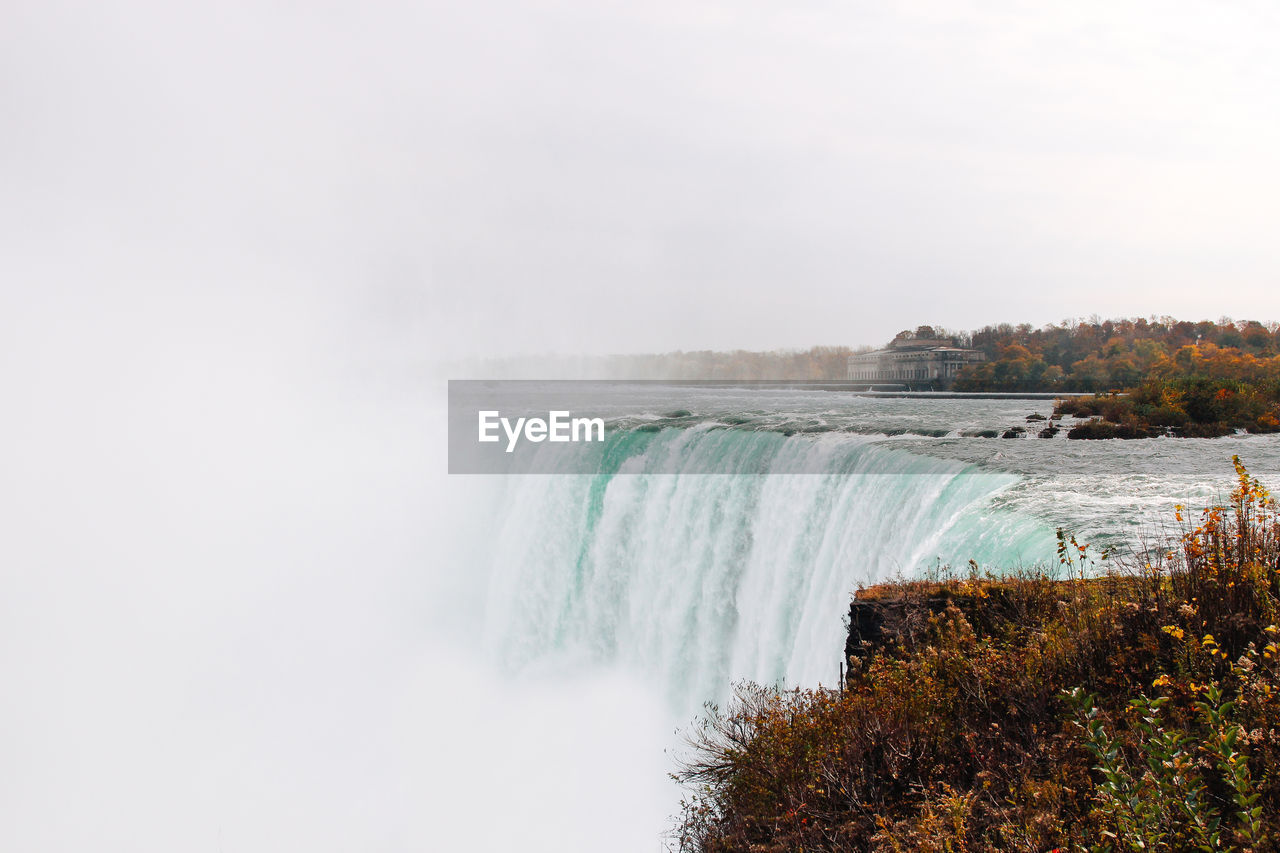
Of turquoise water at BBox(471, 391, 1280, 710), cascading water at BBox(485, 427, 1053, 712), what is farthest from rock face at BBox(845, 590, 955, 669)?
cascading water at BBox(485, 427, 1053, 712)

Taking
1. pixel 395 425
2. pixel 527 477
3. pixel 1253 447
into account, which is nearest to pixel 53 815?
pixel 527 477

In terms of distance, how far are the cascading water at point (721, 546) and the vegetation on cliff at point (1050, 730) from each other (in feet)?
12.1

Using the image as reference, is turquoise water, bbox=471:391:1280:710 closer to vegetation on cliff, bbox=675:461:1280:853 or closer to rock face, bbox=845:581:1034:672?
rock face, bbox=845:581:1034:672

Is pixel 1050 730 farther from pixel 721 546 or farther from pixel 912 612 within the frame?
pixel 721 546

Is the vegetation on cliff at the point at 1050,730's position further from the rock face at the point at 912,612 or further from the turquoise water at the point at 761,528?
the turquoise water at the point at 761,528

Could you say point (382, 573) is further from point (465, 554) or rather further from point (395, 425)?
point (395, 425)

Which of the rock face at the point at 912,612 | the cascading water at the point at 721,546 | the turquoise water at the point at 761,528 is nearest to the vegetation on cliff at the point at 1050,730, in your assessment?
the rock face at the point at 912,612

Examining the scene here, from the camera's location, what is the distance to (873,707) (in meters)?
5.86

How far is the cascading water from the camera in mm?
12312

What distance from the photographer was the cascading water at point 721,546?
12312 mm

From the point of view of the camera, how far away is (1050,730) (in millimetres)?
5031

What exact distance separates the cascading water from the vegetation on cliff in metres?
3.70

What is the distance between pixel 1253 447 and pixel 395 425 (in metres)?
35.9

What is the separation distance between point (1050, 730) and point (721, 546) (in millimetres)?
11577
